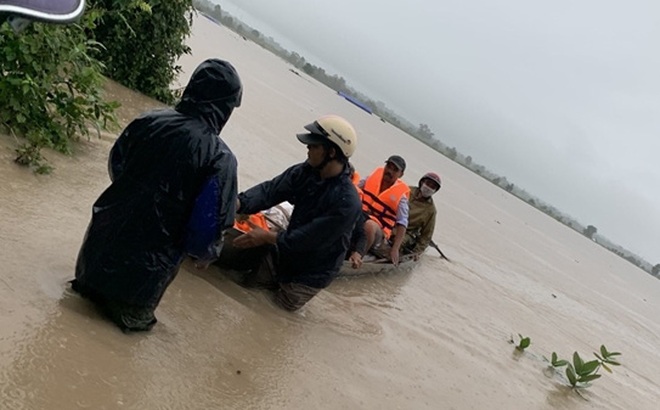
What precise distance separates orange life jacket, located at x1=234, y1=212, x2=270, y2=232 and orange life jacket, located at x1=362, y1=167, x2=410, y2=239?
269cm

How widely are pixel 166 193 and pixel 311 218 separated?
1.95 m

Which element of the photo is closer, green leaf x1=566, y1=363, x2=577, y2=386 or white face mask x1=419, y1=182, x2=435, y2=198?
green leaf x1=566, y1=363, x2=577, y2=386

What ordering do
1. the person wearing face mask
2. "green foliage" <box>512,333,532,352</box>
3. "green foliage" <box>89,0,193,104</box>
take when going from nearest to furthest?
"green foliage" <box>512,333,532,352</box>, the person wearing face mask, "green foliage" <box>89,0,193,104</box>

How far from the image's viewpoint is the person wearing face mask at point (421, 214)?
9.03 meters

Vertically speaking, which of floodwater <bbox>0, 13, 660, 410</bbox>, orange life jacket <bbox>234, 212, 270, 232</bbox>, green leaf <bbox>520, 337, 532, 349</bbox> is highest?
orange life jacket <bbox>234, 212, 270, 232</bbox>

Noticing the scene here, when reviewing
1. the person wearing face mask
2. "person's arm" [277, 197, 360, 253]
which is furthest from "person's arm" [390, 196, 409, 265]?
"person's arm" [277, 197, 360, 253]

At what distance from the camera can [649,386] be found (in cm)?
1050

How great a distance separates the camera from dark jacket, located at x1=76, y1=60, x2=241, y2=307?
3.59 metres

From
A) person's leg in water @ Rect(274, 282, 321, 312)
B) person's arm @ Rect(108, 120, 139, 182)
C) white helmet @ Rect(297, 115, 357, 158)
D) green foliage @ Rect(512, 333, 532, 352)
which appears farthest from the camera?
green foliage @ Rect(512, 333, 532, 352)

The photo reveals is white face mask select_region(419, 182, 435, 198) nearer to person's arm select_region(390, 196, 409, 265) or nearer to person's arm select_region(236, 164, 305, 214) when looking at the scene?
person's arm select_region(390, 196, 409, 265)

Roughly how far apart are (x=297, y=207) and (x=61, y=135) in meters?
2.75

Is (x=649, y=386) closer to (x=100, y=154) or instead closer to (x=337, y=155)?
(x=337, y=155)

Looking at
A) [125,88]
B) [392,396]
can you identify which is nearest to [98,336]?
[392,396]

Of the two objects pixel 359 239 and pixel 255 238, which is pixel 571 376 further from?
Answer: pixel 255 238
